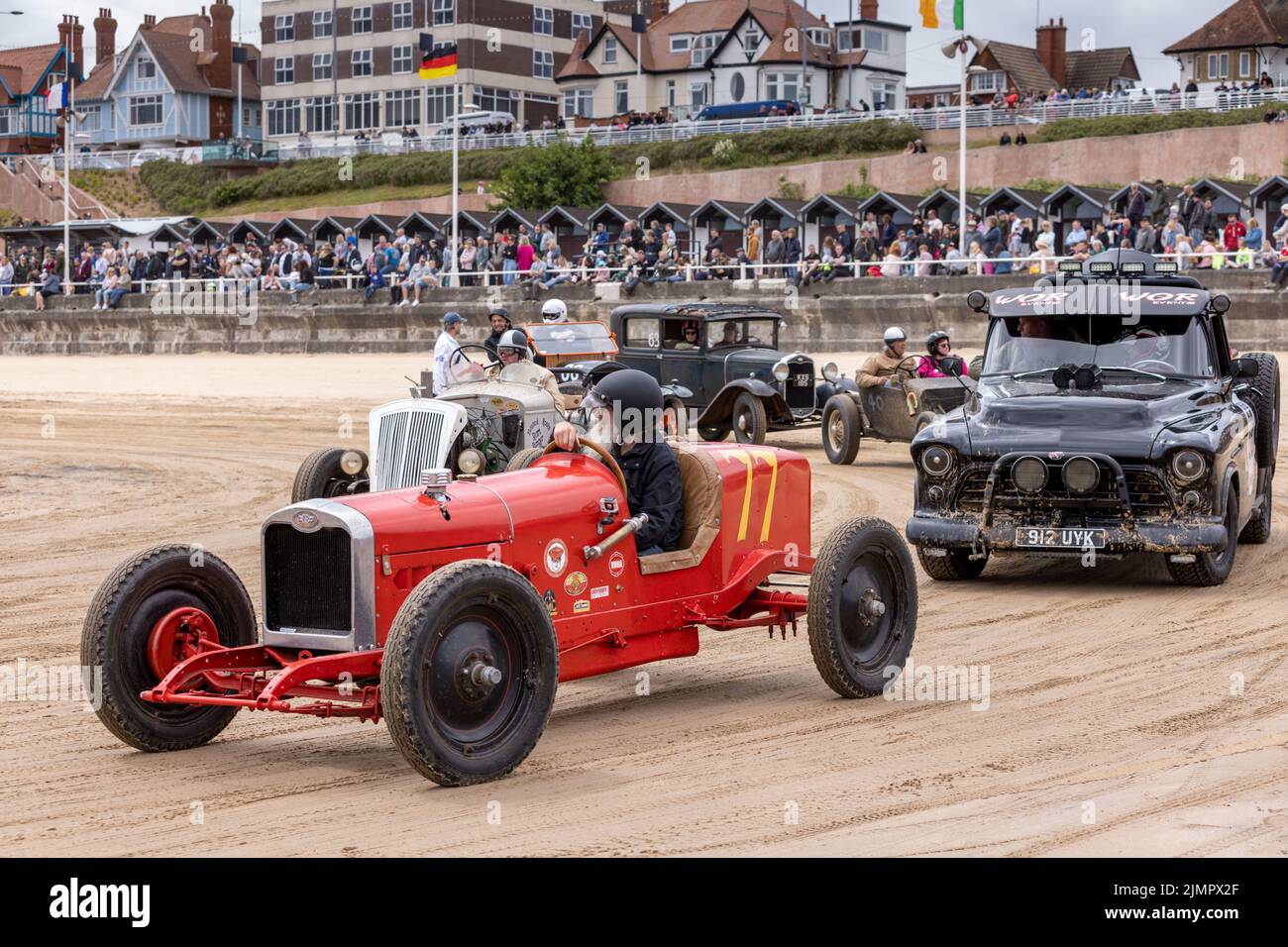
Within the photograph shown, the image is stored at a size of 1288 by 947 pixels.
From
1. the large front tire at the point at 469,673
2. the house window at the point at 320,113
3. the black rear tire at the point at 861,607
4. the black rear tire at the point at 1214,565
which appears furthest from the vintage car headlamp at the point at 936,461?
the house window at the point at 320,113

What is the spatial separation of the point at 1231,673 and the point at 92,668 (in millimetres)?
5460

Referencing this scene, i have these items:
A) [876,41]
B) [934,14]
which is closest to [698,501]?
[934,14]

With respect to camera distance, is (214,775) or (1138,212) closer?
(214,775)

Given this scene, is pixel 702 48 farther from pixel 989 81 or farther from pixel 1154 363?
pixel 1154 363

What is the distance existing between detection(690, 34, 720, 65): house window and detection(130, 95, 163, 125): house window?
101 ft

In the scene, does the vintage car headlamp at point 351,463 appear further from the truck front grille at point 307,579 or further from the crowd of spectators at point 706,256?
the crowd of spectators at point 706,256

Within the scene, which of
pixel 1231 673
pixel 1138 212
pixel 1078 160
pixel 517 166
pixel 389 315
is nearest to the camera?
pixel 1231 673

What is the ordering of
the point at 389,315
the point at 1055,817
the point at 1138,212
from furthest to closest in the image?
the point at 389,315
the point at 1138,212
the point at 1055,817

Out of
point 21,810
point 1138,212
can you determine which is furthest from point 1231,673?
point 1138,212

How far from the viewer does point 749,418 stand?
22.0 meters

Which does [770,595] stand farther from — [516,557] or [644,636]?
[516,557]

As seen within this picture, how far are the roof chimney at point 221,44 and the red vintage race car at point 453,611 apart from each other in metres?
93.7

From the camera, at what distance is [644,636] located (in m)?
8.42

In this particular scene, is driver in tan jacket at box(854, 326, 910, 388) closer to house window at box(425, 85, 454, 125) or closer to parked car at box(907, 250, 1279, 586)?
parked car at box(907, 250, 1279, 586)
